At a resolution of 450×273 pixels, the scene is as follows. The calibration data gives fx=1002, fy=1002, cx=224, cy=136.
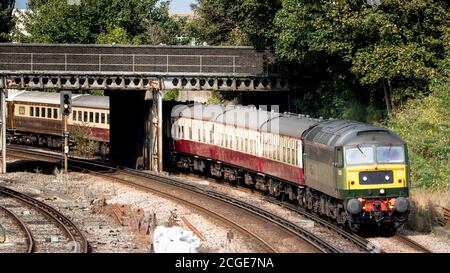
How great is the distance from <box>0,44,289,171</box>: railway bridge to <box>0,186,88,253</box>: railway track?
37.5 ft

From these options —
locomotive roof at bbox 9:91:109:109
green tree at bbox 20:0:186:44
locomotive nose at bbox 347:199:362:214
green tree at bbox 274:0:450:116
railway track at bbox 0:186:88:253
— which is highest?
green tree at bbox 20:0:186:44

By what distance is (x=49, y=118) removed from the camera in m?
55.0

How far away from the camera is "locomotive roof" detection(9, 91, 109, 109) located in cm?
5309

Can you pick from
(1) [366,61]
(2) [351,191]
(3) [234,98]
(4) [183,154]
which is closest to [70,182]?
(4) [183,154]

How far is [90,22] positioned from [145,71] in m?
30.3

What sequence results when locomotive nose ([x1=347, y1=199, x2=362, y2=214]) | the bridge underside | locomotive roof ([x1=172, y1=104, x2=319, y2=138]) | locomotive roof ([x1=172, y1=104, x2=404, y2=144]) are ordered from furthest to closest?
the bridge underside → locomotive roof ([x1=172, y1=104, x2=319, y2=138]) → locomotive roof ([x1=172, y1=104, x2=404, y2=144]) → locomotive nose ([x1=347, y1=199, x2=362, y2=214])

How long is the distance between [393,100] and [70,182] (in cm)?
1356

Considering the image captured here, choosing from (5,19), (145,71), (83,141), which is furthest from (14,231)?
(5,19)

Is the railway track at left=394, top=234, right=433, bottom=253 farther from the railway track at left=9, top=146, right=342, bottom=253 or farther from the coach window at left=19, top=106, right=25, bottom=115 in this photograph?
the coach window at left=19, top=106, right=25, bottom=115

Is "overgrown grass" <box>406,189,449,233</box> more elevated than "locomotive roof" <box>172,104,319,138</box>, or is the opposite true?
"locomotive roof" <box>172,104,319,138</box>

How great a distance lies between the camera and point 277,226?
26.4m

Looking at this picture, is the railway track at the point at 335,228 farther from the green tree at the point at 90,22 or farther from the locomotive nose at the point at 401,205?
the green tree at the point at 90,22

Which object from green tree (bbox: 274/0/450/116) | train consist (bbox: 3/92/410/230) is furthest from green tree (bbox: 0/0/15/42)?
green tree (bbox: 274/0/450/116)
